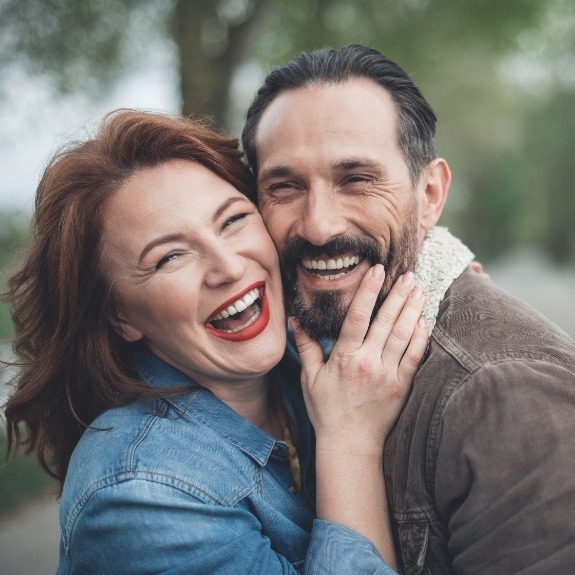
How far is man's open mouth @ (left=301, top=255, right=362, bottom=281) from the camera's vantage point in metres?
2.22

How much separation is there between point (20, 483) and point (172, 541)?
3542 mm

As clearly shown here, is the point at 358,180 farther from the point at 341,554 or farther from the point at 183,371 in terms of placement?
the point at 341,554

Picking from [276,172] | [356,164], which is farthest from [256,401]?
[356,164]

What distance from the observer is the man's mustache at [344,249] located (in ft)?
7.14

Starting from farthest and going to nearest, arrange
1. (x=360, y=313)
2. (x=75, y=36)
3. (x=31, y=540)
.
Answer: (x=75, y=36) < (x=31, y=540) < (x=360, y=313)

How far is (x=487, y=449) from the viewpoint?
157 cm

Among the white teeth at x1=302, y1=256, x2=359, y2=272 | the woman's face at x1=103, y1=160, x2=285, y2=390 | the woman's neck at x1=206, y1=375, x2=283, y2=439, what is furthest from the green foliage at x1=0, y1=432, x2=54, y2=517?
the white teeth at x1=302, y1=256, x2=359, y2=272

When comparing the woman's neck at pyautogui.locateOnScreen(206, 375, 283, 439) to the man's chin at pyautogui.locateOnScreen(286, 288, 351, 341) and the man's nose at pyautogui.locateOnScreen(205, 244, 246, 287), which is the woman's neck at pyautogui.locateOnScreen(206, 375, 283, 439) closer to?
the man's chin at pyautogui.locateOnScreen(286, 288, 351, 341)

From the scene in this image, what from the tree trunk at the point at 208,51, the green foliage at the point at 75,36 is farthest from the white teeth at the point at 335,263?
the green foliage at the point at 75,36

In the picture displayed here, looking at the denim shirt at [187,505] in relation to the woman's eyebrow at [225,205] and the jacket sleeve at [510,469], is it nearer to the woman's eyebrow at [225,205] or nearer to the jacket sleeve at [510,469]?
the jacket sleeve at [510,469]

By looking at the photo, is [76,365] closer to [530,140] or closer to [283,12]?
[283,12]

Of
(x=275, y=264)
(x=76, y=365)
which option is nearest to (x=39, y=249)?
(x=76, y=365)

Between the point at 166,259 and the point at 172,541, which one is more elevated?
the point at 166,259

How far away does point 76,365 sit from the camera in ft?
7.70
